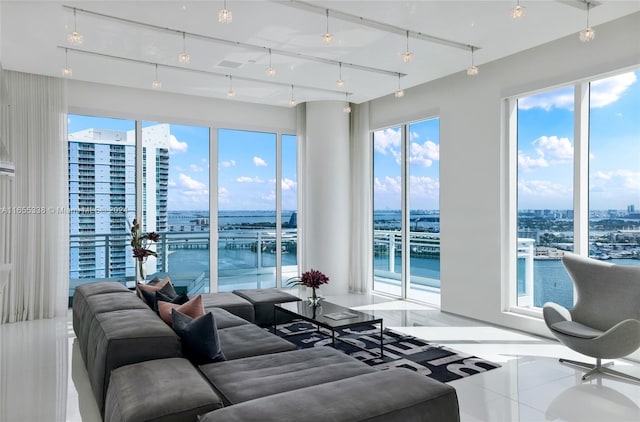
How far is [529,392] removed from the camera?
11.4 feet

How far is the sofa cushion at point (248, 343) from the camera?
335cm

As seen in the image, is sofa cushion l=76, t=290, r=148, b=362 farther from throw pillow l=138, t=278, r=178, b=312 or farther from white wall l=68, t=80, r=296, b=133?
white wall l=68, t=80, r=296, b=133

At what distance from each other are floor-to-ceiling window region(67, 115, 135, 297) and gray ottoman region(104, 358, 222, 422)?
4.30 m

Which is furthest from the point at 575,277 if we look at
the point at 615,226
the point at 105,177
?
the point at 105,177

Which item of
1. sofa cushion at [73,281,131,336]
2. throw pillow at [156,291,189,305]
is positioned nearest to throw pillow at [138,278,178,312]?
throw pillow at [156,291,189,305]

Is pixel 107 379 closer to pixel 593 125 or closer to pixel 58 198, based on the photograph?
pixel 58 198

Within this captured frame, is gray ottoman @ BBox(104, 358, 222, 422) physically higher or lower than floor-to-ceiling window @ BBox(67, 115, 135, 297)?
lower

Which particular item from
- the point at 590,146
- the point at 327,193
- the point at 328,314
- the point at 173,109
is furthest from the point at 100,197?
the point at 590,146

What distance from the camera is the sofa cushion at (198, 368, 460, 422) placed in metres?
2.13

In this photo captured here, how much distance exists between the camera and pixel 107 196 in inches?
261

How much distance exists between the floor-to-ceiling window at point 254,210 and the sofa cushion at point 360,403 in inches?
211

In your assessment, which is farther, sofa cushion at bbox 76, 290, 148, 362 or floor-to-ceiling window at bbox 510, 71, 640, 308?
floor-to-ceiling window at bbox 510, 71, 640, 308

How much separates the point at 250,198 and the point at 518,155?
4.30 meters

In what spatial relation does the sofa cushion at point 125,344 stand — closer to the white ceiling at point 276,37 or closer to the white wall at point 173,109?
the white ceiling at point 276,37
